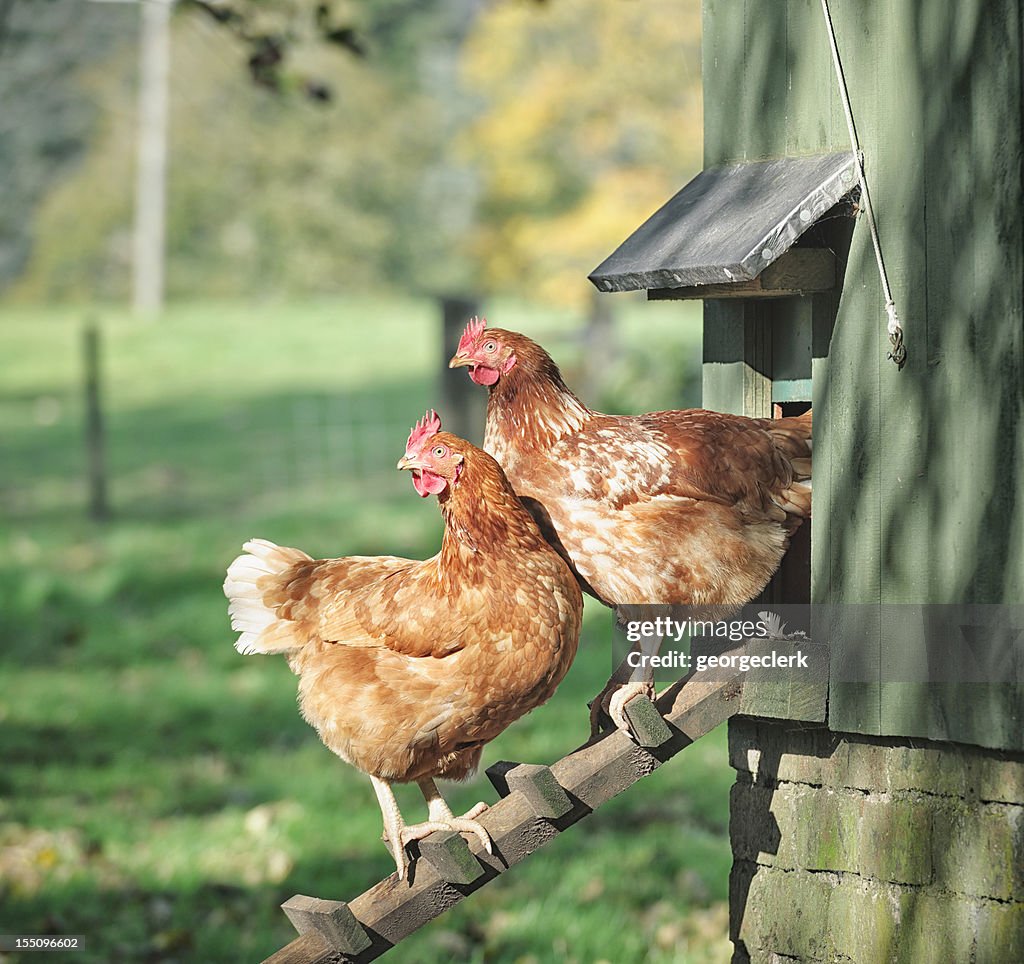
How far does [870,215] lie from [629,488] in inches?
31.0

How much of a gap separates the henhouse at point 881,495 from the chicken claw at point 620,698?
0.04 metres

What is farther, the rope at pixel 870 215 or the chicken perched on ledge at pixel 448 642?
the rope at pixel 870 215

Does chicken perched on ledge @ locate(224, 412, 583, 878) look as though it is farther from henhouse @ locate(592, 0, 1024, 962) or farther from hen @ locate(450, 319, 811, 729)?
henhouse @ locate(592, 0, 1024, 962)

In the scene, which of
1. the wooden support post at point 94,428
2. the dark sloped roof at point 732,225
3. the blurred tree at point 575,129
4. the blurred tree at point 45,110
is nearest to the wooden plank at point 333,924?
the dark sloped roof at point 732,225

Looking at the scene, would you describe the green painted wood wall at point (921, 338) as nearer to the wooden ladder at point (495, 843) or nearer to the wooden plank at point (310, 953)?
the wooden ladder at point (495, 843)

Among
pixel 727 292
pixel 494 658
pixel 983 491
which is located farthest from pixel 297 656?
pixel 983 491

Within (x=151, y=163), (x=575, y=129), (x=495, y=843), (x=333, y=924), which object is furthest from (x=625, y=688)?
(x=151, y=163)

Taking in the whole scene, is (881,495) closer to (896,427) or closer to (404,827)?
(896,427)

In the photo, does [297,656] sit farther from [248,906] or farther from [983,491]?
[248,906]

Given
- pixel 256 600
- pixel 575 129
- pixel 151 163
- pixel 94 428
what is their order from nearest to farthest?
pixel 256 600 → pixel 94 428 → pixel 575 129 → pixel 151 163

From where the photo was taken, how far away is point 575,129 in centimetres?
2503

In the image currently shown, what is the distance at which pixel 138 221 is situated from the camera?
35.0 metres

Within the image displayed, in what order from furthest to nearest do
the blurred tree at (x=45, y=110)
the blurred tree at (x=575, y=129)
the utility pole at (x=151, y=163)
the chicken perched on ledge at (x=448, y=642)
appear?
the blurred tree at (x=45, y=110), the utility pole at (x=151, y=163), the blurred tree at (x=575, y=129), the chicken perched on ledge at (x=448, y=642)

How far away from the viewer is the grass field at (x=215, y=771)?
5.61 m
